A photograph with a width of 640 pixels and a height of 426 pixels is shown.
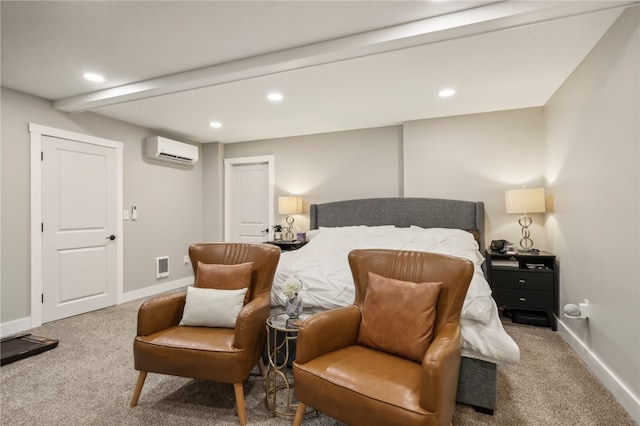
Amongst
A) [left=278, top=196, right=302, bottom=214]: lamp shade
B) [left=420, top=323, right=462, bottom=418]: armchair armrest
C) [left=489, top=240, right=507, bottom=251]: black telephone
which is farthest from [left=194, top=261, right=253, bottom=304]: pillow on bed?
[left=489, top=240, right=507, bottom=251]: black telephone

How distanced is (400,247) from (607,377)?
1714 mm

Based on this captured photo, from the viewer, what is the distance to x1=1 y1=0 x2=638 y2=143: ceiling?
6.59 feet

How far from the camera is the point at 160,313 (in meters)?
2.06

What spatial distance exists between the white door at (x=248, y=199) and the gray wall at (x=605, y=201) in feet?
12.7

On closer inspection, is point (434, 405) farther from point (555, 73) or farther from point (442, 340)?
point (555, 73)

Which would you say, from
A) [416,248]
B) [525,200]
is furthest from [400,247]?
[525,200]

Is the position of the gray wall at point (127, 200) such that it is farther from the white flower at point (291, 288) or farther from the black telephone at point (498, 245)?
the black telephone at point (498, 245)

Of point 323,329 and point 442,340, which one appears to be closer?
point 442,340

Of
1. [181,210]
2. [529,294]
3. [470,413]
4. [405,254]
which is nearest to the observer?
[470,413]

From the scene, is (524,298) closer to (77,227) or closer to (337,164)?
(337,164)

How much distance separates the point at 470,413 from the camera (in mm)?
1872

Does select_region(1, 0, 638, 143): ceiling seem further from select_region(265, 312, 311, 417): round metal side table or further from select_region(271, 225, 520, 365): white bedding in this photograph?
select_region(265, 312, 311, 417): round metal side table

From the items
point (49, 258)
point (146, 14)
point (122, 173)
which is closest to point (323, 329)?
point (146, 14)

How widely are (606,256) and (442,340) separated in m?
1.63
